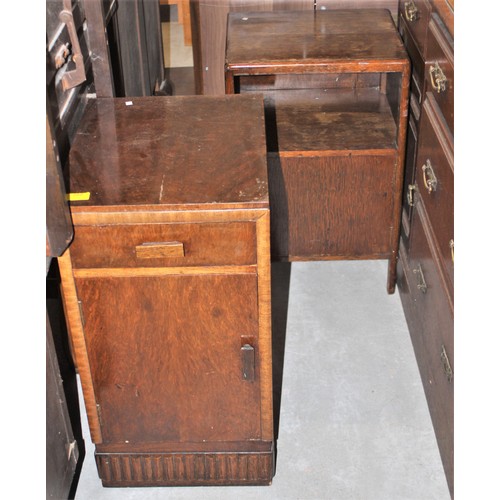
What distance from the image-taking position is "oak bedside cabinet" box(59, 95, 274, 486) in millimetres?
1694

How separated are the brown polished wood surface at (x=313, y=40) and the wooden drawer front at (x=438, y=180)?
0.31 m

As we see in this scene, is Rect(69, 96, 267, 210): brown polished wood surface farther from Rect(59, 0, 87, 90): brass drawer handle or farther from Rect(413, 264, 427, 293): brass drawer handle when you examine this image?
Rect(413, 264, 427, 293): brass drawer handle

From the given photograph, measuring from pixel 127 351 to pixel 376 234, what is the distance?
1.12m

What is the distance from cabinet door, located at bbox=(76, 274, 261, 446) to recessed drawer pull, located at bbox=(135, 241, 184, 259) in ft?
0.22

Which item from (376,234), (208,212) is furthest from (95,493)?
(376,234)

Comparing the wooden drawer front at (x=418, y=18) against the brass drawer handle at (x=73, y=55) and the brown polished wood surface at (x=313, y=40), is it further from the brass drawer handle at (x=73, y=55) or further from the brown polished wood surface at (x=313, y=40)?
the brass drawer handle at (x=73, y=55)

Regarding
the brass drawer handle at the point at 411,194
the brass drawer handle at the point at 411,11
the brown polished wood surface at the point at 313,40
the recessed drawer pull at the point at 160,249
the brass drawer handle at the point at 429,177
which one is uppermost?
the brass drawer handle at the point at 411,11

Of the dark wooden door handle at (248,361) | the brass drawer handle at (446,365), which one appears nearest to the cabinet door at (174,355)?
the dark wooden door handle at (248,361)

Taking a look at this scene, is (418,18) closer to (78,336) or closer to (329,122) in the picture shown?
(329,122)

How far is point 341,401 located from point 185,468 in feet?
1.70

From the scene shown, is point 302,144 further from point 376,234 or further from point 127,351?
point 127,351

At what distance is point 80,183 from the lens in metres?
1.76

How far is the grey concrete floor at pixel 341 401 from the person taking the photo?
83.4 inches

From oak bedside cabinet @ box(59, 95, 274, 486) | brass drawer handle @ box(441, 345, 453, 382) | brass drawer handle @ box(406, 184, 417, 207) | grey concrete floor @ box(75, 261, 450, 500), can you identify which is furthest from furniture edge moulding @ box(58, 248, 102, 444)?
brass drawer handle @ box(406, 184, 417, 207)
